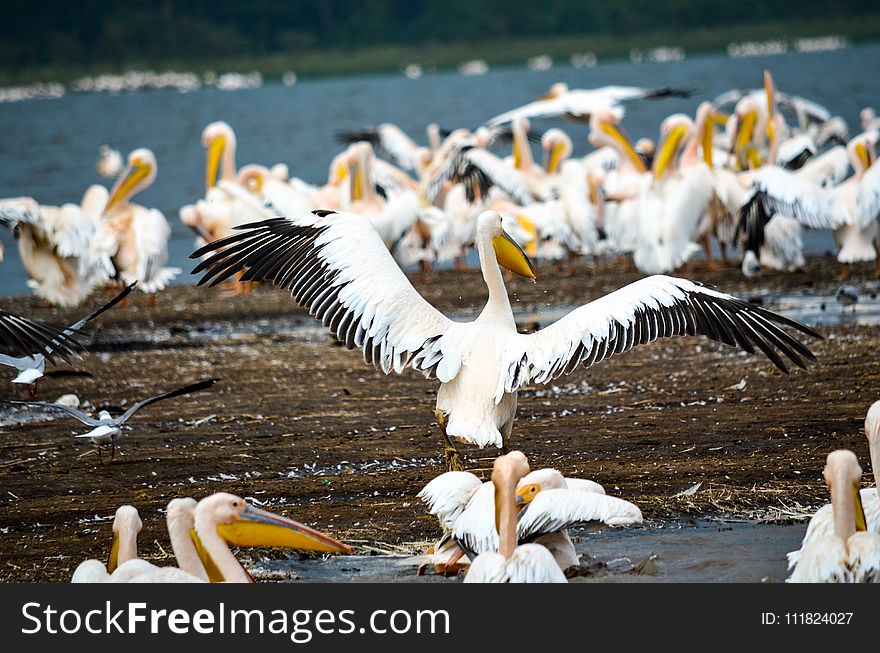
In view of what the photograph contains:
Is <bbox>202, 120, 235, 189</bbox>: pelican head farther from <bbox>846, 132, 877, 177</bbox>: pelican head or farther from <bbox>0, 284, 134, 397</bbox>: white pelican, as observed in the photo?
<bbox>0, 284, 134, 397</bbox>: white pelican

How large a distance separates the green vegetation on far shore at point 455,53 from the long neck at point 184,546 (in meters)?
74.4

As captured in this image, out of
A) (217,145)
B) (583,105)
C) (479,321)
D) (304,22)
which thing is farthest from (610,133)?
(304,22)

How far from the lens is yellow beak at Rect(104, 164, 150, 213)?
12.2m

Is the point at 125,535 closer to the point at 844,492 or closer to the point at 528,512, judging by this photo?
the point at 528,512

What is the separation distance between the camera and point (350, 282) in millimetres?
6082

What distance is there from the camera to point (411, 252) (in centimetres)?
1277

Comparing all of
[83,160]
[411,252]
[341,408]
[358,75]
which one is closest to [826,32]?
[358,75]

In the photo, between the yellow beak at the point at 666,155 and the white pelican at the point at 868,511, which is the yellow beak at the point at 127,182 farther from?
the white pelican at the point at 868,511

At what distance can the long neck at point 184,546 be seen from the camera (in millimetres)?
4312

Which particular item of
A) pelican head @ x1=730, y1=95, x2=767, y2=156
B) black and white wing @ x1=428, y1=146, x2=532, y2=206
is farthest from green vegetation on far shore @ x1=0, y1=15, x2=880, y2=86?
black and white wing @ x1=428, y1=146, x2=532, y2=206

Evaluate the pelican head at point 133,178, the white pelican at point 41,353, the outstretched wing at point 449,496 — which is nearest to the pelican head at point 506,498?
the outstretched wing at point 449,496

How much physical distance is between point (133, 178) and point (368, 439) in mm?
6472

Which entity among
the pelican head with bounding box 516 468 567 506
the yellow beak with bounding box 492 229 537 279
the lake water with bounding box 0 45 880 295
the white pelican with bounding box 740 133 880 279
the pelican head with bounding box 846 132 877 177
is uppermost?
the lake water with bounding box 0 45 880 295

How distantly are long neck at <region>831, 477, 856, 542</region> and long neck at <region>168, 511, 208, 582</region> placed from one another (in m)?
1.82
